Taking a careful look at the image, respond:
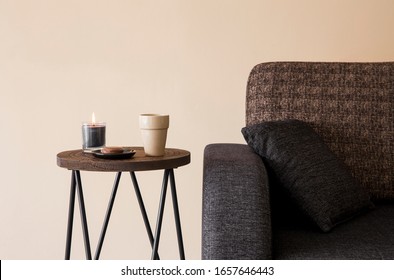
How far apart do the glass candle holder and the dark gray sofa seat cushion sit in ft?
1.72

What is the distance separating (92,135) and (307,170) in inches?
22.8

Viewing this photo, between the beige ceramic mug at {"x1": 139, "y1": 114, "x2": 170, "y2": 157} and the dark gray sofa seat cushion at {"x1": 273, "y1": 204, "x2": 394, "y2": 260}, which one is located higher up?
the beige ceramic mug at {"x1": 139, "y1": 114, "x2": 170, "y2": 157}

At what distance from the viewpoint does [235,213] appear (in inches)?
52.2

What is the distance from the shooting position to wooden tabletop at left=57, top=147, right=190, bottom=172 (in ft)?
4.83

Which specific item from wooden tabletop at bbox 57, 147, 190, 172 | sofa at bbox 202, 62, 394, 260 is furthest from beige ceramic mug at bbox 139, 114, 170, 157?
sofa at bbox 202, 62, 394, 260

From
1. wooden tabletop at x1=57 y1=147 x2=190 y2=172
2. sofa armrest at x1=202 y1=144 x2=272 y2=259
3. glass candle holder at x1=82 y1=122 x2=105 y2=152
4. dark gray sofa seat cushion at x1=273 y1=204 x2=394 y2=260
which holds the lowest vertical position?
dark gray sofa seat cushion at x1=273 y1=204 x2=394 y2=260

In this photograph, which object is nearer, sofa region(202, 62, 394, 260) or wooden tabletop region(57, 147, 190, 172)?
sofa region(202, 62, 394, 260)

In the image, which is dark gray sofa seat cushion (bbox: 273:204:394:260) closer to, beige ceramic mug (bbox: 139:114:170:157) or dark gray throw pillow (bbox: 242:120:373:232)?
dark gray throw pillow (bbox: 242:120:373:232)

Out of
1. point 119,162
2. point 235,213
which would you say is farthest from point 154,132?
point 235,213

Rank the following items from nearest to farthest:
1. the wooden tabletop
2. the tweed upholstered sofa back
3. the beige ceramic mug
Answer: the wooden tabletop
the beige ceramic mug
the tweed upholstered sofa back

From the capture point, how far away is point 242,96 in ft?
7.84

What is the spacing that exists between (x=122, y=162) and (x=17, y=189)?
3.65 feet

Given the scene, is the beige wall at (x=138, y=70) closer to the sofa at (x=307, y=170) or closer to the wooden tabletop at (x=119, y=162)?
the sofa at (x=307, y=170)
